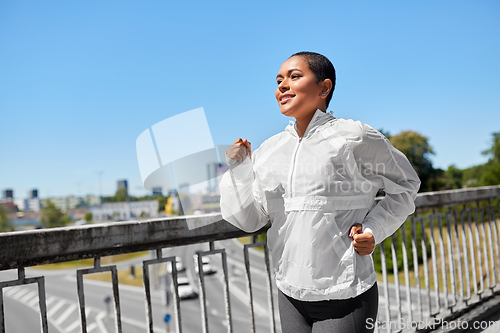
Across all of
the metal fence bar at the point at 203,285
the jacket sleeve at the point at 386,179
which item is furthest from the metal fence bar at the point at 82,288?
the jacket sleeve at the point at 386,179

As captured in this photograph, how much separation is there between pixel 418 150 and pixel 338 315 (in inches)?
1859

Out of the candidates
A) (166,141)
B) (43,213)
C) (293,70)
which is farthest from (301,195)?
(43,213)

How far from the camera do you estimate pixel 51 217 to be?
288 feet

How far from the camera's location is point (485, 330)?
3021 millimetres

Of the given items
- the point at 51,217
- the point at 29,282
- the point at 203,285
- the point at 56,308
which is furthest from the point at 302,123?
the point at 51,217

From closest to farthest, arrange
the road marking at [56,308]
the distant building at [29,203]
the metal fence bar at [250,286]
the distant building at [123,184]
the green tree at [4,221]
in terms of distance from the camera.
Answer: the metal fence bar at [250,286] → the road marking at [56,308] → the green tree at [4,221] → the distant building at [123,184] → the distant building at [29,203]

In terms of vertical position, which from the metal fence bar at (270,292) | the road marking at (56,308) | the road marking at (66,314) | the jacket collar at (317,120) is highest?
the jacket collar at (317,120)

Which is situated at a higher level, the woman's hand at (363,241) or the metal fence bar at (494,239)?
the woman's hand at (363,241)

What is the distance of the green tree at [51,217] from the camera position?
8684 cm

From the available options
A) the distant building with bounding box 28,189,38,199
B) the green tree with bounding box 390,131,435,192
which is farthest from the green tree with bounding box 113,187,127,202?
the green tree with bounding box 390,131,435,192

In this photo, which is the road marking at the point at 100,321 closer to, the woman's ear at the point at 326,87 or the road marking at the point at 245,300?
the road marking at the point at 245,300

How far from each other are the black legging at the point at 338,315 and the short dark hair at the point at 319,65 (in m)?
0.86

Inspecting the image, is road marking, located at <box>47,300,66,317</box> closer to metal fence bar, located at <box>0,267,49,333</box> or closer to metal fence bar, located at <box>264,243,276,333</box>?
metal fence bar, located at <box>264,243,276,333</box>

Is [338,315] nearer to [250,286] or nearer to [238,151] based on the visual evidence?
[238,151]
